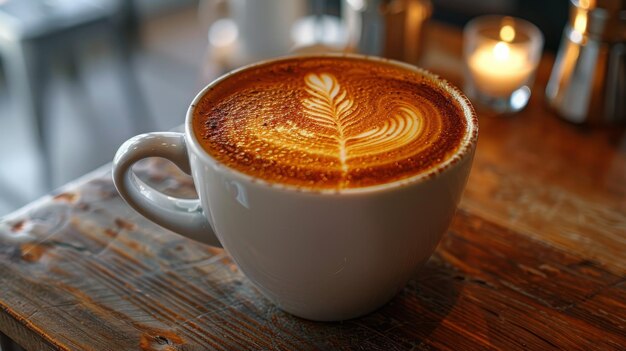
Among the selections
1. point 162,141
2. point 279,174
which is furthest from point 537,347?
point 162,141

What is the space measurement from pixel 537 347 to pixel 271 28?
34.3 inches

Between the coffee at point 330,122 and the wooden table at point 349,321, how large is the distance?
0.60 feet

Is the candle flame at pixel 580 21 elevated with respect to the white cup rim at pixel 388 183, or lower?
lower

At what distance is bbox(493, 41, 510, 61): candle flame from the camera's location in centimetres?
108

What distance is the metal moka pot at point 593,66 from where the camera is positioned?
100cm

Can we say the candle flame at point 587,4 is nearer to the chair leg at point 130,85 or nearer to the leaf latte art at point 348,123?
the leaf latte art at point 348,123

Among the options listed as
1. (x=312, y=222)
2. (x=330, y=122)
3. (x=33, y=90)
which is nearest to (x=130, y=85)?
(x=33, y=90)

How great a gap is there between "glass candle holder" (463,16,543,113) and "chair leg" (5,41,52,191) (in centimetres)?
134

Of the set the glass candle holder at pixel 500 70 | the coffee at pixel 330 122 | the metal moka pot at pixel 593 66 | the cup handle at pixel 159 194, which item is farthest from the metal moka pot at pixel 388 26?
the cup handle at pixel 159 194

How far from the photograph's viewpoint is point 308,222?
1.81ft

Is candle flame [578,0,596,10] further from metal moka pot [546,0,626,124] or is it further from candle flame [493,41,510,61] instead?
candle flame [493,41,510,61]

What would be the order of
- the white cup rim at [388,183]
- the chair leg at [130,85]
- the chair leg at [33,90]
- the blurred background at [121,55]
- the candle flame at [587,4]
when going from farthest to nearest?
the chair leg at [130,85]
the chair leg at [33,90]
the blurred background at [121,55]
the candle flame at [587,4]
the white cup rim at [388,183]

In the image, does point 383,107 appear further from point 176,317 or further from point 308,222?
point 176,317

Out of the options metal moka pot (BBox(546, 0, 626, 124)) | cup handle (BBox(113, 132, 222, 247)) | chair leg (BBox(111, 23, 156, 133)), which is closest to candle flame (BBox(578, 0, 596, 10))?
metal moka pot (BBox(546, 0, 626, 124))
